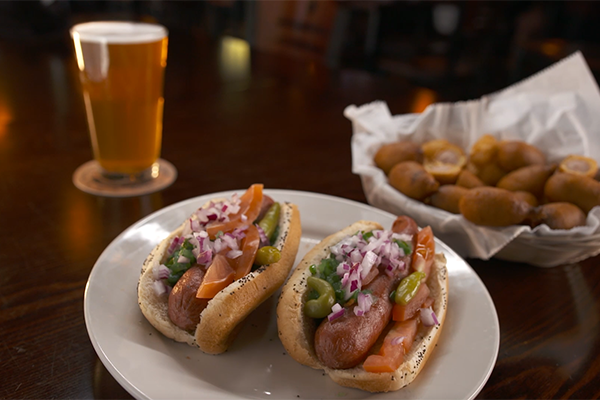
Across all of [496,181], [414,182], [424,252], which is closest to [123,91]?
[414,182]

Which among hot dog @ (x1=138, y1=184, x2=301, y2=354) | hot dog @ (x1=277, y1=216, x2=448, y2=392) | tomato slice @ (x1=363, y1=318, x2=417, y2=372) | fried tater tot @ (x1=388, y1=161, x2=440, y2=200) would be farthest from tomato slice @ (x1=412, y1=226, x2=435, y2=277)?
hot dog @ (x1=138, y1=184, x2=301, y2=354)

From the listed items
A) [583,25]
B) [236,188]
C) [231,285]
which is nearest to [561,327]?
[231,285]

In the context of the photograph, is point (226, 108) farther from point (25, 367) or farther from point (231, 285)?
point (25, 367)

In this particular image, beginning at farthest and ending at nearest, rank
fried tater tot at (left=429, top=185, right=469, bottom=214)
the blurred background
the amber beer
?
the blurred background, the amber beer, fried tater tot at (left=429, top=185, right=469, bottom=214)

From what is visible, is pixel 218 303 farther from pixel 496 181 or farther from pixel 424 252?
pixel 496 181

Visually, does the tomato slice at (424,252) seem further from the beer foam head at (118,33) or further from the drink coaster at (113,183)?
the beer foam head at (118,33)

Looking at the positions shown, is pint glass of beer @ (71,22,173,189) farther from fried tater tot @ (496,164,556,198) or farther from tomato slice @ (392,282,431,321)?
fried tater tot @ (496,164,556,198)

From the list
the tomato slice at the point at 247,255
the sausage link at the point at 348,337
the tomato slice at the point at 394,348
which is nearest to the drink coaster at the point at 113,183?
the tomato slice at the point at 247,255
